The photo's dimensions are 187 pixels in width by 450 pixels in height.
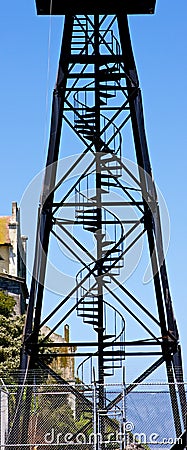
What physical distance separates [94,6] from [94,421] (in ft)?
35.0

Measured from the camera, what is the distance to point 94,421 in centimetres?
2023

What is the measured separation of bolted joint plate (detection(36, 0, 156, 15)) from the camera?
25859 millimetres

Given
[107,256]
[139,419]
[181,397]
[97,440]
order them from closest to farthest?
[97,440]
[139,419]
[181,397]
[107,256]

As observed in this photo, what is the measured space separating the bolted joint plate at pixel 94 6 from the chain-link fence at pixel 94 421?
9098 mm

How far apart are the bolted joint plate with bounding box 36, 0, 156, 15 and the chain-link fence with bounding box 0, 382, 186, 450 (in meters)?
9.10

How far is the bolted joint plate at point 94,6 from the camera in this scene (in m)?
25.9

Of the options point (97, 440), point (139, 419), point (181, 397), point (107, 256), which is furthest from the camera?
point (107, 256)

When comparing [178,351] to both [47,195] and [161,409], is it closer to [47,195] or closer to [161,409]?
[161,409]

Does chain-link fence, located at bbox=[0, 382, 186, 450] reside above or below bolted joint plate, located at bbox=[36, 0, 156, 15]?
below

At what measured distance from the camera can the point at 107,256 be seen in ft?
85.4

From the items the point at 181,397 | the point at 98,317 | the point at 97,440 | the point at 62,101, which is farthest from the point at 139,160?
the point at 97,440

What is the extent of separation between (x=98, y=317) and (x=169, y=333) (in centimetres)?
213

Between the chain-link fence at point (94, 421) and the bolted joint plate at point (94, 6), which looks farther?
the bolted joint plate at point (94, 6)

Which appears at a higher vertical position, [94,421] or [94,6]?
[94,6]
